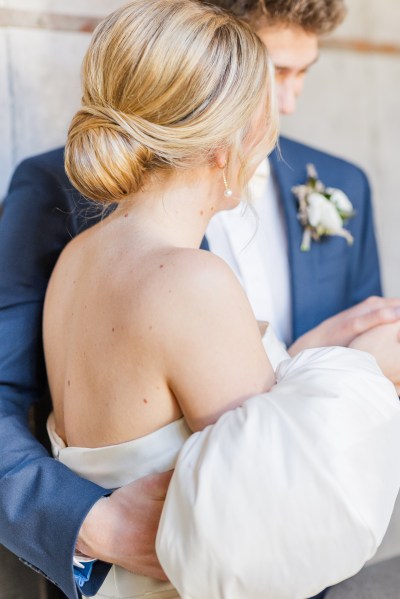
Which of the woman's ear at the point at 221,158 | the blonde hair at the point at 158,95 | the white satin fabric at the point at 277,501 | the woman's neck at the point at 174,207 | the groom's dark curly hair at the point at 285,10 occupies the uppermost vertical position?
the groom's dark curly hair at the point at 285,10

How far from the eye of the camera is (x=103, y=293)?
1362 mm

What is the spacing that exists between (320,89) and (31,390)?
1.81 m

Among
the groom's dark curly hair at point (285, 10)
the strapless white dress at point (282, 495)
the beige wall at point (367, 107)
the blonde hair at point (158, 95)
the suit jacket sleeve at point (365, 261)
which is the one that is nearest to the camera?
the strapless white dress at point (282, 495)

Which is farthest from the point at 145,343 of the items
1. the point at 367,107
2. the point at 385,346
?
the point at 367,107

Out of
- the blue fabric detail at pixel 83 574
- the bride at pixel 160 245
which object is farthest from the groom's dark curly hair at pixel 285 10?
the blue fabric detail at pixel 83 574

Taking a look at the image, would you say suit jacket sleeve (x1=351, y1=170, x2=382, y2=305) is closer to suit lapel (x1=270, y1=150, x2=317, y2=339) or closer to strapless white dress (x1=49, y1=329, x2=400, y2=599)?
suit lapel (x1=270, y1=150, x2=317, y2=339)

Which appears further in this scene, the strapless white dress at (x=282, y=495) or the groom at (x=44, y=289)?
the groom at (x=44, y=289)

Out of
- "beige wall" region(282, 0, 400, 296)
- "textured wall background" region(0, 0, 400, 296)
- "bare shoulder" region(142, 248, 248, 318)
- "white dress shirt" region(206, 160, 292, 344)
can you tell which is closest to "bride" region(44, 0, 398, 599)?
"bare shoulder" region(142, 248, 248, 318)

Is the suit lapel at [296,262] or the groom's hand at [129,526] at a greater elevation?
the suit lapel at [296,262]

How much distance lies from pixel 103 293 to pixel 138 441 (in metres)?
0.27

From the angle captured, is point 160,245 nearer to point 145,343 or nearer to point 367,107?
point 145,343

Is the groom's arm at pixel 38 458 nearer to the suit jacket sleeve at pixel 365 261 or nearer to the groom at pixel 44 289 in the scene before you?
the groom at pixel 44 289

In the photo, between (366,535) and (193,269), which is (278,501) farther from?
(193,269)

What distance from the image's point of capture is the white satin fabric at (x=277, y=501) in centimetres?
115
